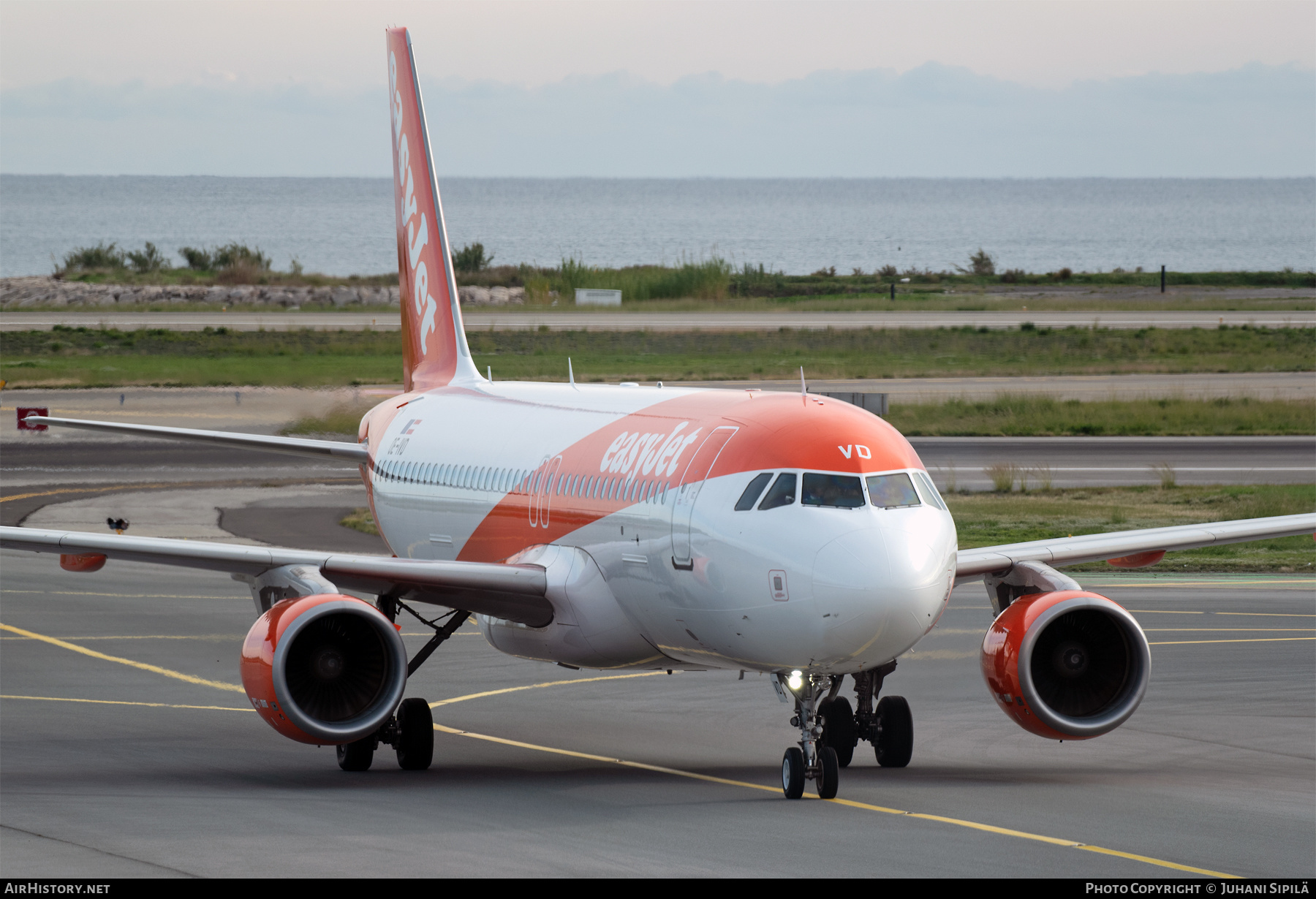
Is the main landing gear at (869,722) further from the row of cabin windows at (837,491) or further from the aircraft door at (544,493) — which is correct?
the aircraft door at (544,493)

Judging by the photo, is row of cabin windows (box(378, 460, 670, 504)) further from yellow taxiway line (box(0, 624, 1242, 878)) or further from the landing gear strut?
the landing gear strut

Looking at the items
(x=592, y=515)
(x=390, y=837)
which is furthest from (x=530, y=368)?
(x=390, y=837)

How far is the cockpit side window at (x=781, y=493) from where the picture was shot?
59.1 feet

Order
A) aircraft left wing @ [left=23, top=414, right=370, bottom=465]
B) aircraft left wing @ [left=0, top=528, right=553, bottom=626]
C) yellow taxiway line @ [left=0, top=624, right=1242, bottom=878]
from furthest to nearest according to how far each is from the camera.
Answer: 1. aircraft left wing @ [left=23, top=414, right=370, bottom=465]
2. aircraft left wing @ [left=0, top=528, right=553, bottom=626]
3. yellow taxiway line @ [left=0, top=624, right=1242, bottom=878]

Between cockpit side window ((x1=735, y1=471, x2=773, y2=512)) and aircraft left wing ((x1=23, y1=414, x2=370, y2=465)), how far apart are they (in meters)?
11.3

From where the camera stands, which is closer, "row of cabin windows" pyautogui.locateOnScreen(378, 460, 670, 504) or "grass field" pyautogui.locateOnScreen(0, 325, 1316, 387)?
"row of cabin windows" pyautogui.locateOnScreen(378, 460, 670, 504)

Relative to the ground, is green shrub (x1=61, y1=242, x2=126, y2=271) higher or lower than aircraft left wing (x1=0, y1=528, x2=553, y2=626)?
higher

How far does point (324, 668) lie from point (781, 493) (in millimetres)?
5790

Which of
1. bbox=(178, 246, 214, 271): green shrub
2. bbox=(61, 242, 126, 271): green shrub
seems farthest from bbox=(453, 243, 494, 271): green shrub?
bbox=(61, 242, 126, 271): green shrub

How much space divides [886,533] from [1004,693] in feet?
12.6

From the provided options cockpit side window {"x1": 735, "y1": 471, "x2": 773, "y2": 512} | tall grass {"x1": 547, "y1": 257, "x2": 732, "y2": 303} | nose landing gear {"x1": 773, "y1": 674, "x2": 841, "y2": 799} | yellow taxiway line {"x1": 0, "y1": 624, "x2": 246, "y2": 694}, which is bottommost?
yellow taxiway line {"x1": 0, "y1": 624, "x2": 246, "y2": 694}

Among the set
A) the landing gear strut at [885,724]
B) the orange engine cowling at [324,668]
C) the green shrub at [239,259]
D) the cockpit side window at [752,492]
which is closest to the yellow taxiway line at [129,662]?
the orange engine cowling at [324,668]

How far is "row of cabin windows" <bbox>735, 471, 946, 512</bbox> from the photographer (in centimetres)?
1781

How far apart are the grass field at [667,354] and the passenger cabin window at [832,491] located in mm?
48809
